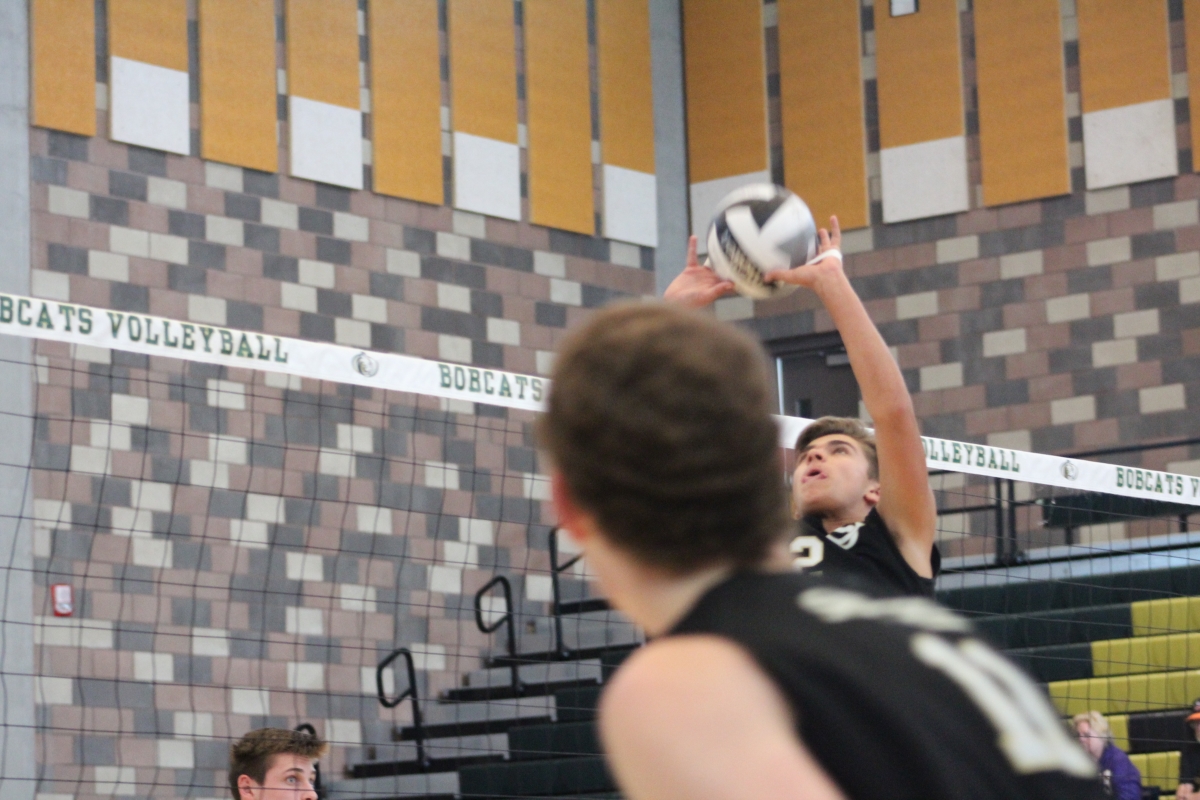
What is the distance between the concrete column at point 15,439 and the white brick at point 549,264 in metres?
3.69

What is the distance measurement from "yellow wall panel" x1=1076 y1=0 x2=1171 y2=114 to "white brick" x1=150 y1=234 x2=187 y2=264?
613cm

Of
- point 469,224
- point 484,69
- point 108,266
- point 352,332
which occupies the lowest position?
point 352,332

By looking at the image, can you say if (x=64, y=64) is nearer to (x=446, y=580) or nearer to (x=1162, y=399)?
(x=446, y=580)

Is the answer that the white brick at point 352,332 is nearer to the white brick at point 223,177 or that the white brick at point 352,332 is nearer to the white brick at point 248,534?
the white brick at point 223,177

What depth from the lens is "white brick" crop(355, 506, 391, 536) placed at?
452 inches

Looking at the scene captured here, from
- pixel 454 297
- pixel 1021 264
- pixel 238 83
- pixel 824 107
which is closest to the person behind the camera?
pixel 238 83

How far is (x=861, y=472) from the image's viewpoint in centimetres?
392

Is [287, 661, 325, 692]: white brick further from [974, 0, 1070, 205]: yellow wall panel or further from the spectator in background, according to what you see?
[974, 0, 1070, 205]: yellow wall panel

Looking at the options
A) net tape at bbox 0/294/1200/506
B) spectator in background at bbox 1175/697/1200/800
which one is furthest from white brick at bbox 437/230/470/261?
spectator in background at bbox 1175/697/1200/800

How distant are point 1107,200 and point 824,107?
2211 millimetres

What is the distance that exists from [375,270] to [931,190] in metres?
3.99

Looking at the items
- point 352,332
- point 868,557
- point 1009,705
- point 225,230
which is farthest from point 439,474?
point 1009,705

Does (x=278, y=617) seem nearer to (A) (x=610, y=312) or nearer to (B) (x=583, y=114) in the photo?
(B) (x=583, y=114)

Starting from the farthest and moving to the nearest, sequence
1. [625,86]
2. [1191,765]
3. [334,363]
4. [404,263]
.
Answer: [625,86] → [404,263] → [1191,765] → [334,363]
